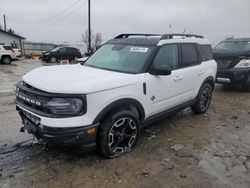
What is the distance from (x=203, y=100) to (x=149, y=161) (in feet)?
9.42

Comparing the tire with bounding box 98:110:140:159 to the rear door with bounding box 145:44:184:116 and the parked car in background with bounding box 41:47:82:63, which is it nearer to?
the rear door with bounding box 145:44:184:116

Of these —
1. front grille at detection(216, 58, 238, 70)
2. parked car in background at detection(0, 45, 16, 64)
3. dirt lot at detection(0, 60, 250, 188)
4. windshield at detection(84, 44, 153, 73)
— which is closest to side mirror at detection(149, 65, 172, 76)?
windshield at detection(84, 44, 153, 73)

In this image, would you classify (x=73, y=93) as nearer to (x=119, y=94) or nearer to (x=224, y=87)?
(x=119, y=94)

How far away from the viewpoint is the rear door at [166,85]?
4109mm

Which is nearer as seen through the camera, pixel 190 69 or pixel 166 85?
pixel 166 85

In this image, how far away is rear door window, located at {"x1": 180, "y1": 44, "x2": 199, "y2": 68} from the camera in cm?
499

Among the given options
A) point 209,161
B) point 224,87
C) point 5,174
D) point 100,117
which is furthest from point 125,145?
point 224,87

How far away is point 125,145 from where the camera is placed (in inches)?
156

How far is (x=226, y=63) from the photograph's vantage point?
8.69 metres

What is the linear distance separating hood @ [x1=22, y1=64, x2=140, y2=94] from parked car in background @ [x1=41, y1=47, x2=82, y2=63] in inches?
842

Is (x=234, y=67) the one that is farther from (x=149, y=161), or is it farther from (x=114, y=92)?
(x=114, y=92)

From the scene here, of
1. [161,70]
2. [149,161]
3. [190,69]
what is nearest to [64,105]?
[149,161]

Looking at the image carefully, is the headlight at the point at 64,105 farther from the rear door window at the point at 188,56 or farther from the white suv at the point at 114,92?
the rear door window at the point at 188,56

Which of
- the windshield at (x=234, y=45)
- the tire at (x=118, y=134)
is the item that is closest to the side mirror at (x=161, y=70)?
the tire at (x=118, y=134)
